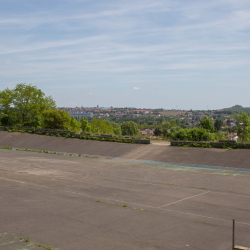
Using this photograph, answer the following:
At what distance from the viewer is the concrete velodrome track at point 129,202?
10477mm

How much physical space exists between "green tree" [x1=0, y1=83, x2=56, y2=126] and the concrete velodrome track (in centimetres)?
2888

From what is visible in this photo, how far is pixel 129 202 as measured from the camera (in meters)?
15.7

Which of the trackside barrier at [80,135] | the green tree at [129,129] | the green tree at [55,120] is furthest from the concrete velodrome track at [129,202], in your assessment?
the green tree at [129,129]

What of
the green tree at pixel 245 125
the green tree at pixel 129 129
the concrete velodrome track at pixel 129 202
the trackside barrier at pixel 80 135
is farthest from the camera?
the green tree at pixel 129 129

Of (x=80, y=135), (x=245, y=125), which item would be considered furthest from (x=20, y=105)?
(x=245, y=125)

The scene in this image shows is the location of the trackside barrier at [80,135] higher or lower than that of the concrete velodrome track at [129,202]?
higher

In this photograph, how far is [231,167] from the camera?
26.5 meters

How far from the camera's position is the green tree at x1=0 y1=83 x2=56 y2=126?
57781mm

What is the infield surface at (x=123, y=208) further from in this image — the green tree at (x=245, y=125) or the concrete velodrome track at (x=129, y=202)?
the green tree at (x=245, y=125)

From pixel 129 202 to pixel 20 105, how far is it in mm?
48464

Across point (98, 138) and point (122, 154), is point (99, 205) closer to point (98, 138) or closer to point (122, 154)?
point (122, 154)

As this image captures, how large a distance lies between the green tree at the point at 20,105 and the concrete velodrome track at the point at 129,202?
2888 cm

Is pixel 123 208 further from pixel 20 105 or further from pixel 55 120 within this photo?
pixel 20 105

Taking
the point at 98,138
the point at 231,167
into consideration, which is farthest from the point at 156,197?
the point at 98,138
